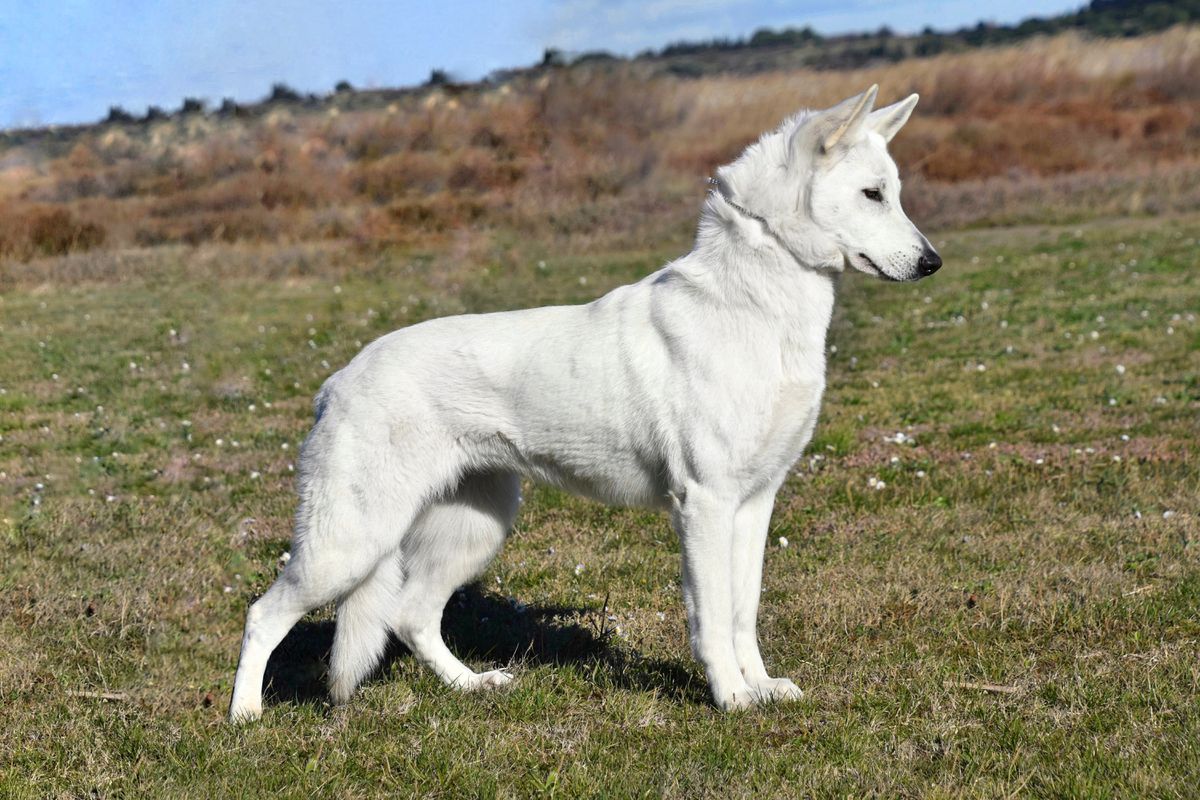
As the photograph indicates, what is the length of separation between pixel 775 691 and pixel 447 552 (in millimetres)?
1506

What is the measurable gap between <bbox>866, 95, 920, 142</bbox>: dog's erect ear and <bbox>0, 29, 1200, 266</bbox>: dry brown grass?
16812mm

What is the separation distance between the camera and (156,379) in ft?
38.7

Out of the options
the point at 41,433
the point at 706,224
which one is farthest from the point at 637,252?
the point at 706,224

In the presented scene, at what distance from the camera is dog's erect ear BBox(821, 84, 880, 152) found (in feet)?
13.2

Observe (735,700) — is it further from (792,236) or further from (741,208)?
(741,208)

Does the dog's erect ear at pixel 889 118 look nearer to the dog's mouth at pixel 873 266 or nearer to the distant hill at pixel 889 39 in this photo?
the dog's mouth at pixel 873 266

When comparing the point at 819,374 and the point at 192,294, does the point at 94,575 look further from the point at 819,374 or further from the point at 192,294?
the point at 192,294

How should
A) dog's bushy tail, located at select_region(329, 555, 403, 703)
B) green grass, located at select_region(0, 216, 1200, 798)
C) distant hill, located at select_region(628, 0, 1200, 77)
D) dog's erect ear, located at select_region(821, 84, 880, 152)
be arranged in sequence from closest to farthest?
green grass, located at select_region(0, 216, 1200, 798), dog's erect ear, located at select_region(821, 84, 880, 152), dog's bushy tail, located at select_region(329, 555, 403, 703), distant hill, located at select_region(628, 0, 1200, 77)

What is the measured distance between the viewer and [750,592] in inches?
174

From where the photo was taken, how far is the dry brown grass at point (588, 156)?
75.2 feet

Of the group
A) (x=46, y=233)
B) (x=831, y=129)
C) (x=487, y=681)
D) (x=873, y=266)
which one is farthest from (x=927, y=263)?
(x=46, y=233)

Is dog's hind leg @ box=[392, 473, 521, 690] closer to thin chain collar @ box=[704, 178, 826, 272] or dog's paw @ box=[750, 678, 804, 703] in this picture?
dog's paw @ box=[750, 678, 804, 703]

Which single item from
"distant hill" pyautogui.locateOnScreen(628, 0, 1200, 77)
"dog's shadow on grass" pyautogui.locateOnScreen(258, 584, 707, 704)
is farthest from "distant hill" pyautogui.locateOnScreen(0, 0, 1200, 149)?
"dog's shadow on grass" pyautogui.locateOnScreen(258, 584, 707, 704)

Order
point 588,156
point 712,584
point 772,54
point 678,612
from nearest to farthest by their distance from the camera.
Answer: point 712,584, point 678,612, point 588,156, point 772,54
